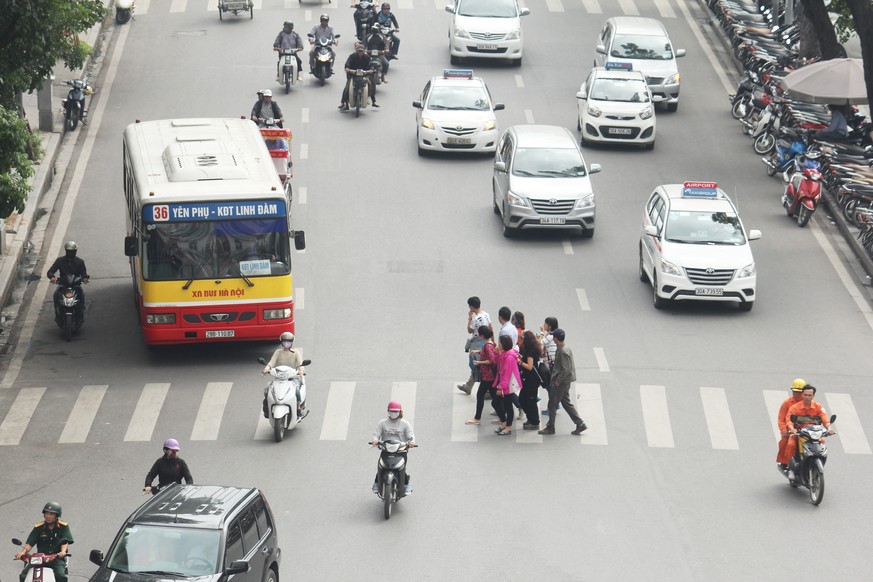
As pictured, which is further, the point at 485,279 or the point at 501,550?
the point at 485,279

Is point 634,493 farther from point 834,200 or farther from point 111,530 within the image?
point 834,200

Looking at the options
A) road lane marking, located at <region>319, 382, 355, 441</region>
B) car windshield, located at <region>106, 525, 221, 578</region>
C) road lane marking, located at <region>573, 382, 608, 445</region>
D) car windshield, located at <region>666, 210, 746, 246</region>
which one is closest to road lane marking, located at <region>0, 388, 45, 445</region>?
road lane marking, located at <region>319, 382, 355, 441</region>

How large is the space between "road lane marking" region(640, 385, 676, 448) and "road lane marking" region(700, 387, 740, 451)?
0.59 meters

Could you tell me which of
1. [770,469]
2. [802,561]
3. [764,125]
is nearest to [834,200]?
[764,125]

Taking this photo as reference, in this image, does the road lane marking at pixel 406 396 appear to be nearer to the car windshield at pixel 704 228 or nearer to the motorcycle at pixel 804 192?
the car windshield at pixel 704 228

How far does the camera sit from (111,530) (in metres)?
18.7

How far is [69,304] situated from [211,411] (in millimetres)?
4405

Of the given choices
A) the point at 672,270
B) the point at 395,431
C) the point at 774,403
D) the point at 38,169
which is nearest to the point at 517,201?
the point at 672,270

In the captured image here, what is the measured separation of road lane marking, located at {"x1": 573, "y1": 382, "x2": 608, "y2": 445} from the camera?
2231 centimetres

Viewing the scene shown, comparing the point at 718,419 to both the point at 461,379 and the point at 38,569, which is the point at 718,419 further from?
the point at 38,569

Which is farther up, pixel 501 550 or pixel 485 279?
pixel 501 550

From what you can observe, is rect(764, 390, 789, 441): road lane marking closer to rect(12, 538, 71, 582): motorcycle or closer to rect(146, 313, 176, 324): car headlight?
rect(146, 313, 176, 324): car headlight

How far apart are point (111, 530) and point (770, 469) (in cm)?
879

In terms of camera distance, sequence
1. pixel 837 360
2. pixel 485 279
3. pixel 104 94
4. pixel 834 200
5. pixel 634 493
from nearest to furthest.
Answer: pixel 634 493
pixel 837 360
pixel 485 279
pixel 834 200
pixel 104 94
